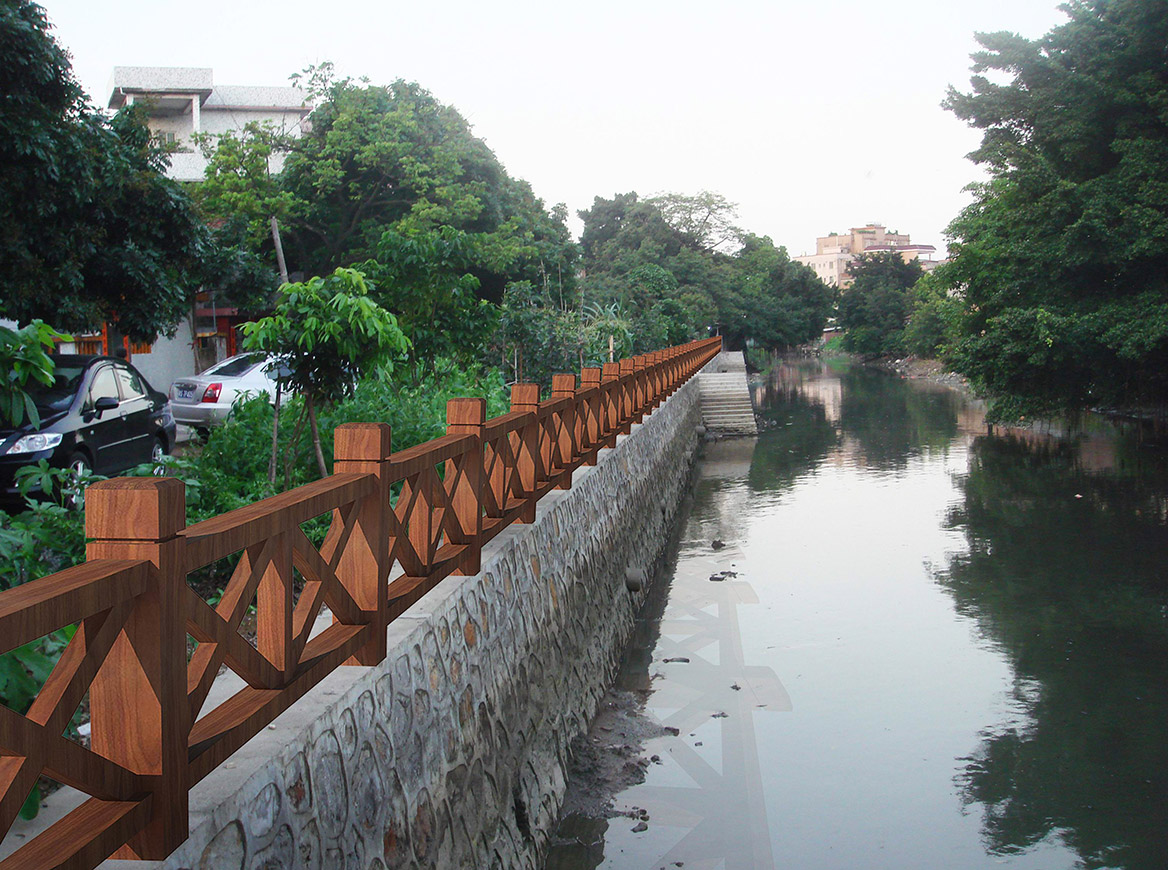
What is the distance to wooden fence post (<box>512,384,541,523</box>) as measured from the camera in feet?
20.7

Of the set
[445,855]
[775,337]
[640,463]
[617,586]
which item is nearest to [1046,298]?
[640,463]

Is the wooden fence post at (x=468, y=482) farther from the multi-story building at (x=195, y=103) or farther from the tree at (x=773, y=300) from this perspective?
the tree at (x=773, y=300)

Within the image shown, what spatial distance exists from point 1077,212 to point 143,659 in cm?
2220

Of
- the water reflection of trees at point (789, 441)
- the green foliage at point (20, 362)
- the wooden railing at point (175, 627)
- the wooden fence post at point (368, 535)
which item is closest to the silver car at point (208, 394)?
the green foliage at point (20, 362)

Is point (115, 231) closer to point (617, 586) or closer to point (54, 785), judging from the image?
point (617, 586)

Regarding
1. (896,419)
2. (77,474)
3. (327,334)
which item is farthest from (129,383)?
(896,419)

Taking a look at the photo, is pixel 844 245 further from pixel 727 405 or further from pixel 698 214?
pixel 727 405

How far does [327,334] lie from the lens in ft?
22.5

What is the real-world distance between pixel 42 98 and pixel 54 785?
28.4ft

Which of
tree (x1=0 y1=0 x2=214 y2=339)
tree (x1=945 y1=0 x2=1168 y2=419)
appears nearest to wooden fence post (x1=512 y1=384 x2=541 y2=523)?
tree (x1=0 y1=0 x2=214 y2=339)

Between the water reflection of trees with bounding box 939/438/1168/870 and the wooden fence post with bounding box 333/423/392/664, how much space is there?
4.20 metres

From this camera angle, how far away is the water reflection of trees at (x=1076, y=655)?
613 cm

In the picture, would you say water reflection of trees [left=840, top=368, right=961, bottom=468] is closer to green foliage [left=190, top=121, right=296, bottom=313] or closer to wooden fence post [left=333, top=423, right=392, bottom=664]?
green foliage [left=190, top=121, right=296, bottom=313]

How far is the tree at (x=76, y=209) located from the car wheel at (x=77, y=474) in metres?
2.59
